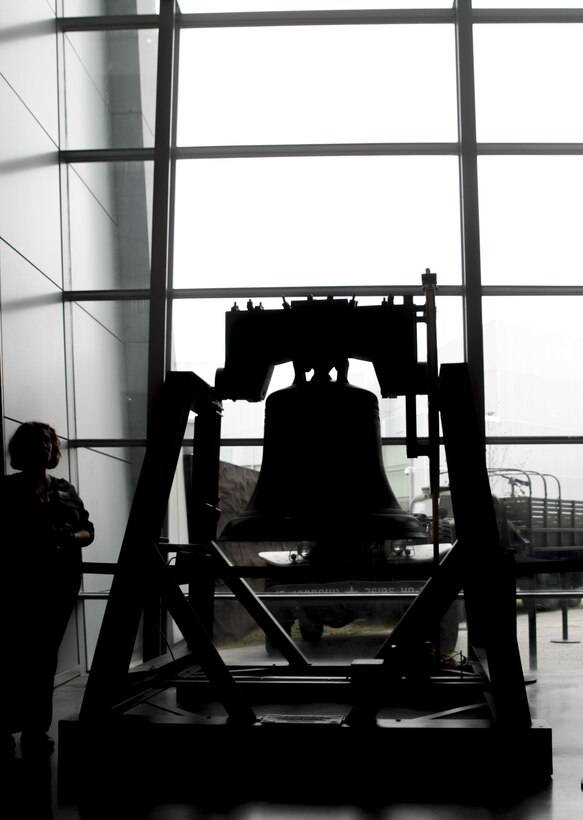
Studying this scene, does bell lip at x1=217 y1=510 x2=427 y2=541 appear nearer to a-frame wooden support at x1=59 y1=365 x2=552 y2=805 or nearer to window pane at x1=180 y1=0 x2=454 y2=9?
a-frame wooden support at x1=59 y1=365 x2=552 y2=805

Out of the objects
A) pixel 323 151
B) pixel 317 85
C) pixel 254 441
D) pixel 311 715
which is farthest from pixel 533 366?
pixel 311 715

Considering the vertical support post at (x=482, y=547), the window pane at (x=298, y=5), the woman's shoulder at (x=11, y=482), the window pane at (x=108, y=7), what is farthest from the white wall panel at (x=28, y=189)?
the vertical support post at (x=482, y=547)

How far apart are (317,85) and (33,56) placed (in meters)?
1.93

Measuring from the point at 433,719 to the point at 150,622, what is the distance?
319cm

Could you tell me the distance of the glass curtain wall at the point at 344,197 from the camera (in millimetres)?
6078

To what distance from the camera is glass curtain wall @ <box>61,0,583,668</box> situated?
6078 mm

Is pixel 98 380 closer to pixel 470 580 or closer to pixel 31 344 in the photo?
pixel 31 344

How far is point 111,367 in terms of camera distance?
20.9 feet

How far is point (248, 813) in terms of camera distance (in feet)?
8.75

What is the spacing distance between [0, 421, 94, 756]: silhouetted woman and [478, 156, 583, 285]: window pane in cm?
363

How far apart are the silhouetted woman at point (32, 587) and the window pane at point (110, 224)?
3056 millimetres

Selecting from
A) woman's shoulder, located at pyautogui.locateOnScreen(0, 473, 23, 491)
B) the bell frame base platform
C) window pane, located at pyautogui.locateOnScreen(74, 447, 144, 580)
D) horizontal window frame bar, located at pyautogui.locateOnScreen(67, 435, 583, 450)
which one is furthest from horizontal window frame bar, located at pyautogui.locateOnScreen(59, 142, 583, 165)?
the bell frame base platform

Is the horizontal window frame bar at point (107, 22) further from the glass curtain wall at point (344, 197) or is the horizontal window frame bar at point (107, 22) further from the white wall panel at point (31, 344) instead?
the white wall panel at point (31, 344)

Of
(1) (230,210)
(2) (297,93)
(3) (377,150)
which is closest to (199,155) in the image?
(1) (230,210)
